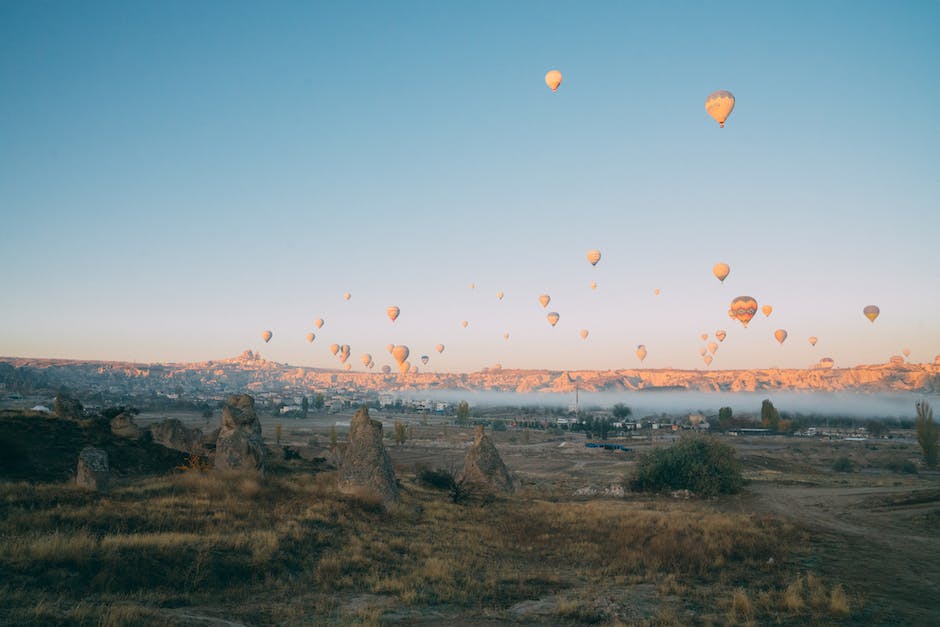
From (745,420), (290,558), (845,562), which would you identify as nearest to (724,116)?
(845,562)

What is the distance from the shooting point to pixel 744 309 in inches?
2370

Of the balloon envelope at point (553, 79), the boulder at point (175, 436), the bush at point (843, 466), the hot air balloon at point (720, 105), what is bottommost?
the bush at point (843, 466)

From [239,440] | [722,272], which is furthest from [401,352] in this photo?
[239,440]

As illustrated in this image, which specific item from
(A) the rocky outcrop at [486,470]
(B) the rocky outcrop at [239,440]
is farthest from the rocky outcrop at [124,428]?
(A) the rocky outcrop at [486,470]

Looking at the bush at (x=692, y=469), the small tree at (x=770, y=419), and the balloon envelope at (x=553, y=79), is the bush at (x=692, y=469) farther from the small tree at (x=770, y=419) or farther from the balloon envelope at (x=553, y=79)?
the small tree at (x=770, y=419)

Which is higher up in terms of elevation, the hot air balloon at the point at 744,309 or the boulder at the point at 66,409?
the hot air balloon at the point at 744,309

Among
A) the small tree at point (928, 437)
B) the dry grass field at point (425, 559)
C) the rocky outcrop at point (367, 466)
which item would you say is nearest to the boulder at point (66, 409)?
the dry grass field at point (425, 559)

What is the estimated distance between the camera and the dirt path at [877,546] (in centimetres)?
1209

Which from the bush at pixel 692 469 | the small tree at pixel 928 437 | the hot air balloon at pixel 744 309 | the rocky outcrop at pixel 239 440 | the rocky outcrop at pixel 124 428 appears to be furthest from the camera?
the hot air balloon at pixel 744 309

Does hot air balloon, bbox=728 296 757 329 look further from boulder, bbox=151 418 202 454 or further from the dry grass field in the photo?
boulder, bbox=151 418 202 454

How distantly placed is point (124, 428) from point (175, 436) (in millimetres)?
2320

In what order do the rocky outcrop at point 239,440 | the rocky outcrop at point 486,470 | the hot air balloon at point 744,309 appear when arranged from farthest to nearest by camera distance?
the hot air balloon at point 744,309 → the rocky outcrop at point 486,470 → the rocky outcrop at point 239,440

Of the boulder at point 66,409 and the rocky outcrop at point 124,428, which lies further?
the boulder at point 66,409

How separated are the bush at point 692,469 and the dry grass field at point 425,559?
5406 mm
